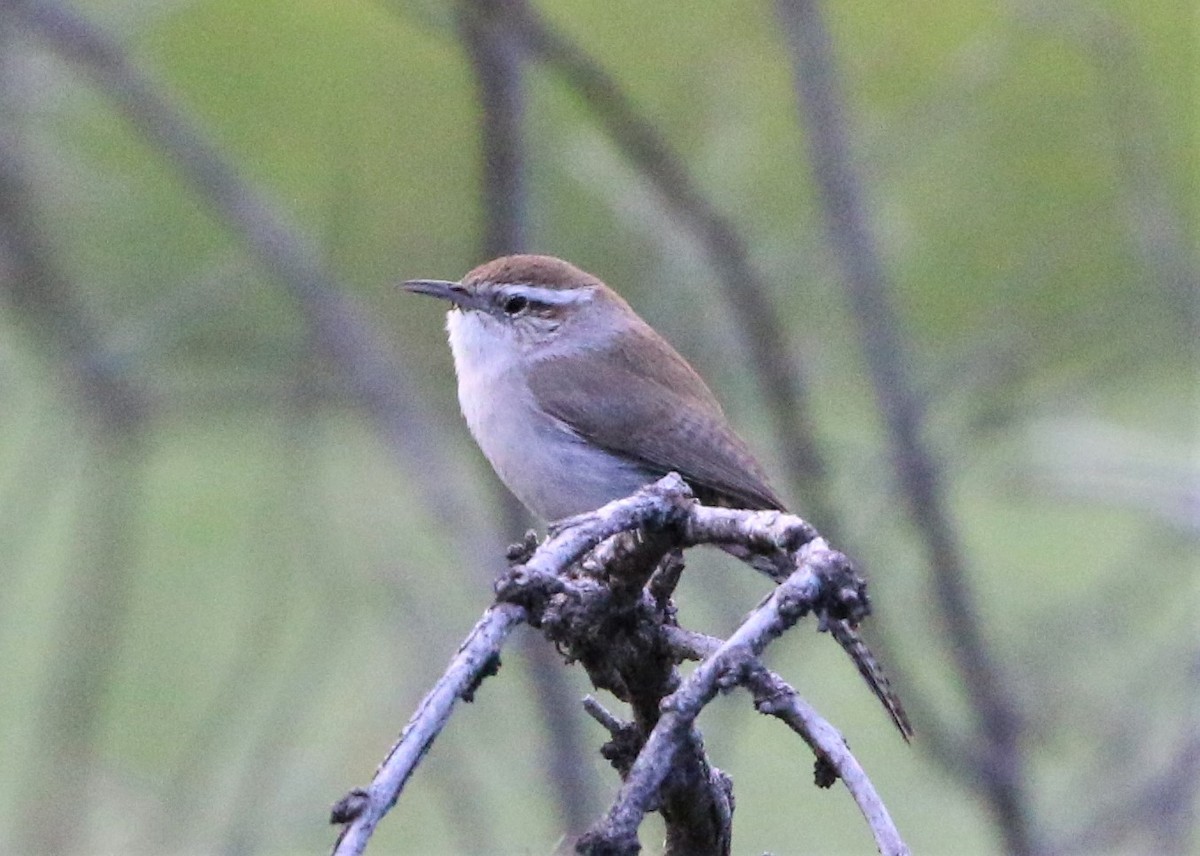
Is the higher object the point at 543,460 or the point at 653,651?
the point at 543,460

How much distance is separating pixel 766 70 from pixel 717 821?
443cm

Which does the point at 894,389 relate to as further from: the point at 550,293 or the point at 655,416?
the point at 550,293

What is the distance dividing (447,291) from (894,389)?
1186mm

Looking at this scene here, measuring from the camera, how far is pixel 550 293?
4.79 meters

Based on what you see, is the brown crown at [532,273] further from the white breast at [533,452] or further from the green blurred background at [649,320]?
the white breast at [533,452]

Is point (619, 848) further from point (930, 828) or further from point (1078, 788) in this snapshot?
point (930, 828)

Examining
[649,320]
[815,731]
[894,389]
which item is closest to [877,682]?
[815,731]

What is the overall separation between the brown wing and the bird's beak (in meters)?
0.26

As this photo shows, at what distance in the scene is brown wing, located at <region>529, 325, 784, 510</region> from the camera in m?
4.11

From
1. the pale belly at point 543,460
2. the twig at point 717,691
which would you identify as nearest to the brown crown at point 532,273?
the pale belly at point 543,460

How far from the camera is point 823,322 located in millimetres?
6301

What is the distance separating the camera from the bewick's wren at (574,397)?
4.20 m

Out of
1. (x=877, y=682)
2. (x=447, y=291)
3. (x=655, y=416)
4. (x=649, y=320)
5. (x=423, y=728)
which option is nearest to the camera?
(x=423, y=728)

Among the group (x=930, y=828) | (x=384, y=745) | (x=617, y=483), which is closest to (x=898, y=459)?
(x=617, y=483)
